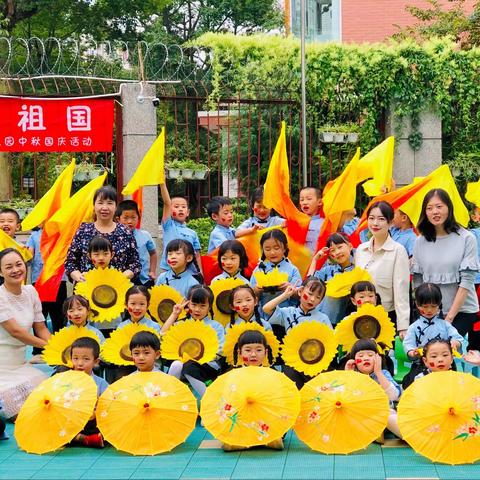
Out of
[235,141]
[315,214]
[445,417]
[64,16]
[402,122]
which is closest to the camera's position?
[445,417]

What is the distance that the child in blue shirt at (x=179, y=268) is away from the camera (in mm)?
7391

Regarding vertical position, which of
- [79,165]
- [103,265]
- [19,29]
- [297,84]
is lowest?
[103,265]

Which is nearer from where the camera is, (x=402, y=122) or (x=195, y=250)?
(x=195, y=250)

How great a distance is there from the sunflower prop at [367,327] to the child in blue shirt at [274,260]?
2.61ft

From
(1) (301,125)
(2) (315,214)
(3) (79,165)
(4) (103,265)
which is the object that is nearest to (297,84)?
(1) (301,125)

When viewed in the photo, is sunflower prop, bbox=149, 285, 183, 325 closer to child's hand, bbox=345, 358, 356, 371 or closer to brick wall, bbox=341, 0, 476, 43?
child's hand, bbox=345, 358, 356, 371

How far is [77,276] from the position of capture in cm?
734

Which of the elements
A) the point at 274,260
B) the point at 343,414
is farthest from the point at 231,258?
the point at 343,414

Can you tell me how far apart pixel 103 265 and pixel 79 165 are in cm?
350

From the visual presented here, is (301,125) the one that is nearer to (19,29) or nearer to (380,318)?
(380,318)

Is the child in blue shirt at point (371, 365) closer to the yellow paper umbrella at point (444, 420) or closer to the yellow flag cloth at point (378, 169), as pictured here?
the yellow paper umbrella at point (444, 420)

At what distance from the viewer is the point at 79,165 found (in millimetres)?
10602

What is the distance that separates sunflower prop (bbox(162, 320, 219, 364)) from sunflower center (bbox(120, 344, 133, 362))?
0.71ft

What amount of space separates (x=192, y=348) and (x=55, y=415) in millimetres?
1143
